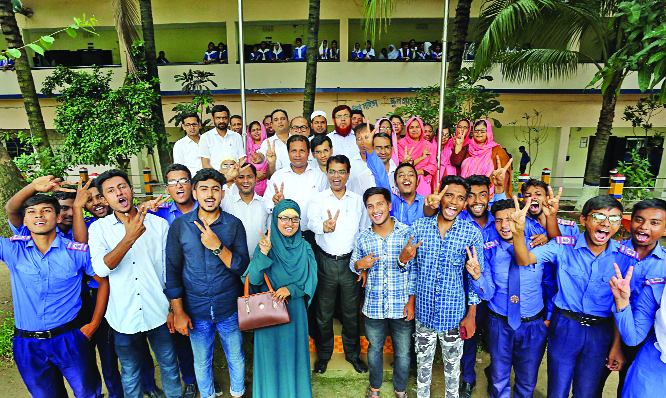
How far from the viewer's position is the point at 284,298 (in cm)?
274

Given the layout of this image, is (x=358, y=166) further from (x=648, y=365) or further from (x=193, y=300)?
(x=648, y=365)

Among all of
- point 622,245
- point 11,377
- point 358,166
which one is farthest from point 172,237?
point 622,245

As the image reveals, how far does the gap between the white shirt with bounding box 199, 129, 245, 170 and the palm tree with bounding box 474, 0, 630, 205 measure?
180 inches

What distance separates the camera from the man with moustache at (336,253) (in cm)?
324

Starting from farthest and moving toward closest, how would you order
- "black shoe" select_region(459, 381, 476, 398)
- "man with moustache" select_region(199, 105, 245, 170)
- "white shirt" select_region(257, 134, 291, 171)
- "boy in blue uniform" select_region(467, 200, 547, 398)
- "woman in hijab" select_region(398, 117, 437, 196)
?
"man with moustache" select_region(199, 105, 245, 170)
"woman in hijab" select_region(398, 117, 437, 196)
"white shirt" select_region(257, 134, 291, 171)
"black shoe" select_region(459, 381, 476, 398)
"boy in blue uniform" select_region(467, 200, 547, 398)

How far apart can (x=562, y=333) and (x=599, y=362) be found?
317mm

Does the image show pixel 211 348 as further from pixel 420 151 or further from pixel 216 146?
pixel 420 151

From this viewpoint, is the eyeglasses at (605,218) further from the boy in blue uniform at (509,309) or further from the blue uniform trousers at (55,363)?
the blue uniform trousers at (55,363)

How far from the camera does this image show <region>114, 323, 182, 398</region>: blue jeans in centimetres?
282

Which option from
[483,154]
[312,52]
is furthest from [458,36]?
Answer: [483,154]

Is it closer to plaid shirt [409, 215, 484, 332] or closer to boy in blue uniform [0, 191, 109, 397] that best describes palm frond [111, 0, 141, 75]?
boy in blue uniform [0, 191, 109, 397]

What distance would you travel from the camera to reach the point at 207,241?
8.60 feet

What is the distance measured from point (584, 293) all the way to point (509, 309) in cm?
51

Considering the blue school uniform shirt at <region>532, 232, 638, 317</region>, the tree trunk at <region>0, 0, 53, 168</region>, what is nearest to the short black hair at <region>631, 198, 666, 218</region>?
the blue school uniform shirt at <region>532, 232, 638, 317</region>
